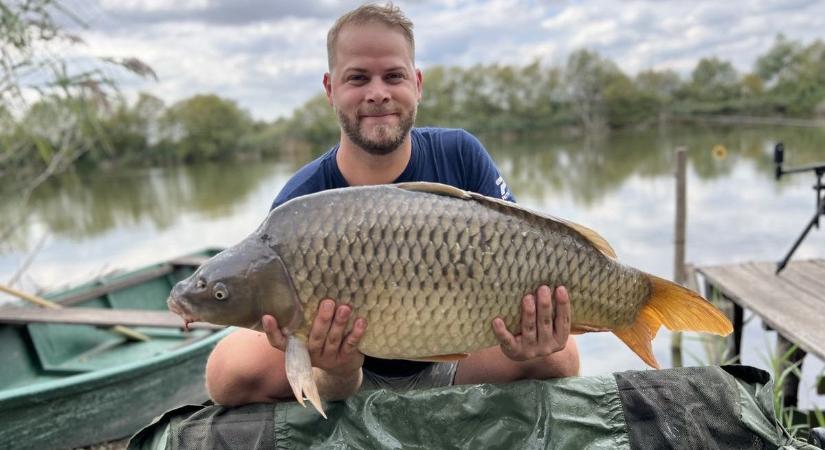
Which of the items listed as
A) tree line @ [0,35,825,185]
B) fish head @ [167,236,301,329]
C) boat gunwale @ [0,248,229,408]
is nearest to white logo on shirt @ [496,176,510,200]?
fish head @ [167,236,301,329]

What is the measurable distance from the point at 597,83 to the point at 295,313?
157 feet

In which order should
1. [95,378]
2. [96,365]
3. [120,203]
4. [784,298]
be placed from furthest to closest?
[120,203], [96,365], [784,298], [95,378]

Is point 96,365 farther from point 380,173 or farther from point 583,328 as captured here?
point 583,328

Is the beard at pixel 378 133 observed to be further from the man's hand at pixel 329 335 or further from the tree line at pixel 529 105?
the tree line at pixel 529 105

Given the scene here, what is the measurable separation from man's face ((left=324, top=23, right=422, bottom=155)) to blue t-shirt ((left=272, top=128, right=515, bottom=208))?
0.14 m

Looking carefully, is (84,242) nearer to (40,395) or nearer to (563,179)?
(40,395)

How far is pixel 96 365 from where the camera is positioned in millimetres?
3379

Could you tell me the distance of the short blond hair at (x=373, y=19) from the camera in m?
1.59

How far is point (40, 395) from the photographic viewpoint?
2252 mm

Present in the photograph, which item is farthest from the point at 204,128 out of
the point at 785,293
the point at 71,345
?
the point at 785,293

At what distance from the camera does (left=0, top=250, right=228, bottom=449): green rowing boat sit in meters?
2.32

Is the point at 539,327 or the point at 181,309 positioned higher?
the point at 181,309

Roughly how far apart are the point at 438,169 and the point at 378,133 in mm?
247

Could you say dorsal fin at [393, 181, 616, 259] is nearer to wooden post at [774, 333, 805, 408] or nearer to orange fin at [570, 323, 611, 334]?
orange fin at [570, 323, 611, 334]
